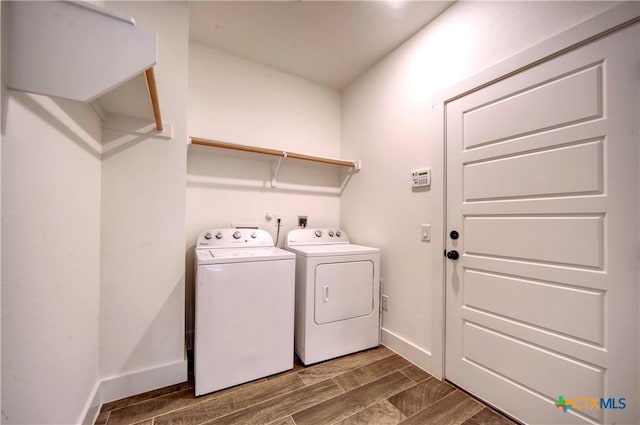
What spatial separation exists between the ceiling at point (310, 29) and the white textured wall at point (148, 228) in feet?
1.29

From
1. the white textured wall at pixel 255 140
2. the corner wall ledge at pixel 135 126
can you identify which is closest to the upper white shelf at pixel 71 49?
the corner wall ledge at pixel 135 126

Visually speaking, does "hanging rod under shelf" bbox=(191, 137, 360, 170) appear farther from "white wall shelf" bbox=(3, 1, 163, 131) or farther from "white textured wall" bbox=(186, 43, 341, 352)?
"white wall shelf" bbox=(3, 1, 163, 131)

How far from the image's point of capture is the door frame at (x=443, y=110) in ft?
3.62

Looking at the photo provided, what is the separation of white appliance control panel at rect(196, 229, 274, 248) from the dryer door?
0.60 meters

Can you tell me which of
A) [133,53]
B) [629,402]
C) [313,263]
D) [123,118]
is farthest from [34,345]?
[629,402]

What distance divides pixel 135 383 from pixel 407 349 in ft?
5.97

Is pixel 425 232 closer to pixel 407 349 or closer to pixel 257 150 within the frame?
pixel 407 349

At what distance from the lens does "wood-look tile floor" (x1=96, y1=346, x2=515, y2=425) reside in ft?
4.25

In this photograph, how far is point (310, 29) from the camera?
1.90 metres

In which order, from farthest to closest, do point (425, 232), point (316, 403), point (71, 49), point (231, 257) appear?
1. point (425, 232)
2. point (231, 257)
3. point (316, 403)
4. point (71, 49)

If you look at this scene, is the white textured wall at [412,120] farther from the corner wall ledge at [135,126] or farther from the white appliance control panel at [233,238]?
the corner wall ledge at [135,126]

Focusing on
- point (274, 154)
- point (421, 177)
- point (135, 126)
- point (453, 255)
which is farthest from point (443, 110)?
point (135, 126)

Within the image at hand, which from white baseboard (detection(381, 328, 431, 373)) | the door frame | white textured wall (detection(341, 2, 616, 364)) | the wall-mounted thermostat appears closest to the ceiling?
white textured wall (detection(341, 2, 616, 364))

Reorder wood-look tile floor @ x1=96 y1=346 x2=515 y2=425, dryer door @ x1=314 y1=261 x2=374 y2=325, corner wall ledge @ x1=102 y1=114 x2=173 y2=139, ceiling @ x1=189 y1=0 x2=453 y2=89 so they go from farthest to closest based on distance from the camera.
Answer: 1. dryer door @ x1=314 y1=261 x2=374 y2=325
2. ceiling @ x1=189 y1=0 x2=453 y2=89
3. corner wall ledge @ x1=102 y1=114 x2=173 y2=139
4. wood-look tile floor @ x1=96 y1=346 x2=515 y2=425
